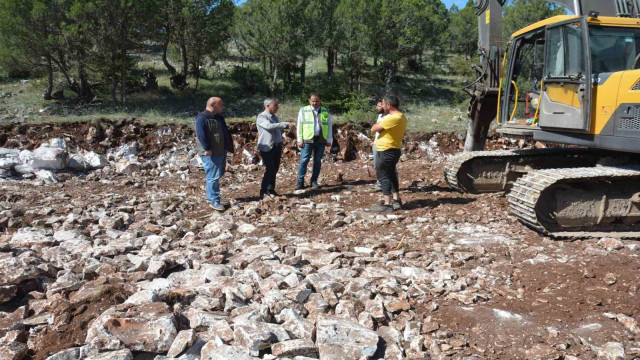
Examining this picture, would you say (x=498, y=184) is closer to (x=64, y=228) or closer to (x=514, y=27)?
(x=64, y=228)

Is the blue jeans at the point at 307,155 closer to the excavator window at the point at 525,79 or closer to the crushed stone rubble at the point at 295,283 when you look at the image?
the crushed stone rubble at the point at 295,283

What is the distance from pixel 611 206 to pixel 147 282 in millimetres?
5254

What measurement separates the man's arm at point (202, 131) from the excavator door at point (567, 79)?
4.59 metres

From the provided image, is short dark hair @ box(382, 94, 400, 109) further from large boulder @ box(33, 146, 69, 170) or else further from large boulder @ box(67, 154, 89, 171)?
large boulder @ box(33, 146, 69, 170)

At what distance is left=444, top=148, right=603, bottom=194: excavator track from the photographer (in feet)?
23.3

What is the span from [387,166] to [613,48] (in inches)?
121

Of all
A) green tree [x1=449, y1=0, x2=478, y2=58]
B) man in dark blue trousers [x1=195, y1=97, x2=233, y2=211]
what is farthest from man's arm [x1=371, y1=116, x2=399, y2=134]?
green tree [x1=449, y1=0, x2=478, y2=58]

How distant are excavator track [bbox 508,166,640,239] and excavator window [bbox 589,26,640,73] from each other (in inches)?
49.0

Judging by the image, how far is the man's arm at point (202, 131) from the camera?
623cm

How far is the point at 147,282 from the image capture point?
151 inches

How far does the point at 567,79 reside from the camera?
5.39 m

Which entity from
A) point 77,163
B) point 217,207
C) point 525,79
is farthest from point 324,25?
point 217,207

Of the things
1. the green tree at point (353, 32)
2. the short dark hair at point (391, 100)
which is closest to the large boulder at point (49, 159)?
the short dark hair at point (391, 100)

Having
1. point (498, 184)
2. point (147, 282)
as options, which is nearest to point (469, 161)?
point (498, 184)
